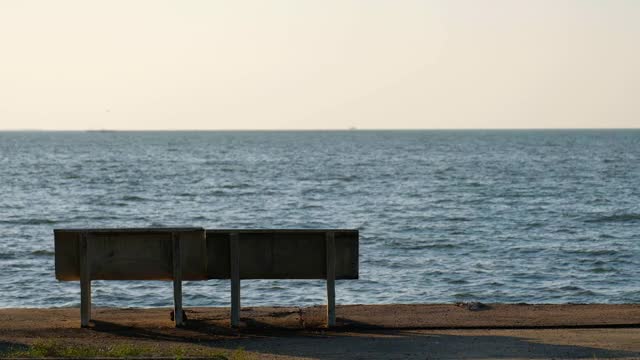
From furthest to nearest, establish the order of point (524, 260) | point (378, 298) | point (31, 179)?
1. point (31, 179)
2. point (524, 260)
3. point (378, 298)

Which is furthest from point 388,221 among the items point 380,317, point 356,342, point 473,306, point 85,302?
point 356,342

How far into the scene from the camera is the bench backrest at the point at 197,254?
492 inches

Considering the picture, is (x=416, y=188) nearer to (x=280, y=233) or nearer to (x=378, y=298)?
(x=378, y=298)

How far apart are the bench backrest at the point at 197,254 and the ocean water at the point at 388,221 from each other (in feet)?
22.4

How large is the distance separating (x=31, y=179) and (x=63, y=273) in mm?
62257

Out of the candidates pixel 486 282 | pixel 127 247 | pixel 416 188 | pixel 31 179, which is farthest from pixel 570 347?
pixel 31 179

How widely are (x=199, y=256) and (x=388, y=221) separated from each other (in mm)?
26894

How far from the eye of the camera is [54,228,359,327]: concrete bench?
40.9ft

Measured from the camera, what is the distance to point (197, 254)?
1252 centimetres

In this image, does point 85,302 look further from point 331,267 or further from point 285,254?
point 331,267

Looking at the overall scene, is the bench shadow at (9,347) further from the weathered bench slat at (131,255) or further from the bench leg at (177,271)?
the bench leg at (177,271)

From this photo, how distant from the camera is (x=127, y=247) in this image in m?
12.5

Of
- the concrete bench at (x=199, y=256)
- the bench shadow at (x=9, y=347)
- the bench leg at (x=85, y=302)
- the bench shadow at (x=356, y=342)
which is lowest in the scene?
the bench shadow at (x=356, y=342)

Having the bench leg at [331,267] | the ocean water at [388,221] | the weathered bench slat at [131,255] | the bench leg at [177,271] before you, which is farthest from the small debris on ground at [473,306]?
the ocean water at [388,221]
